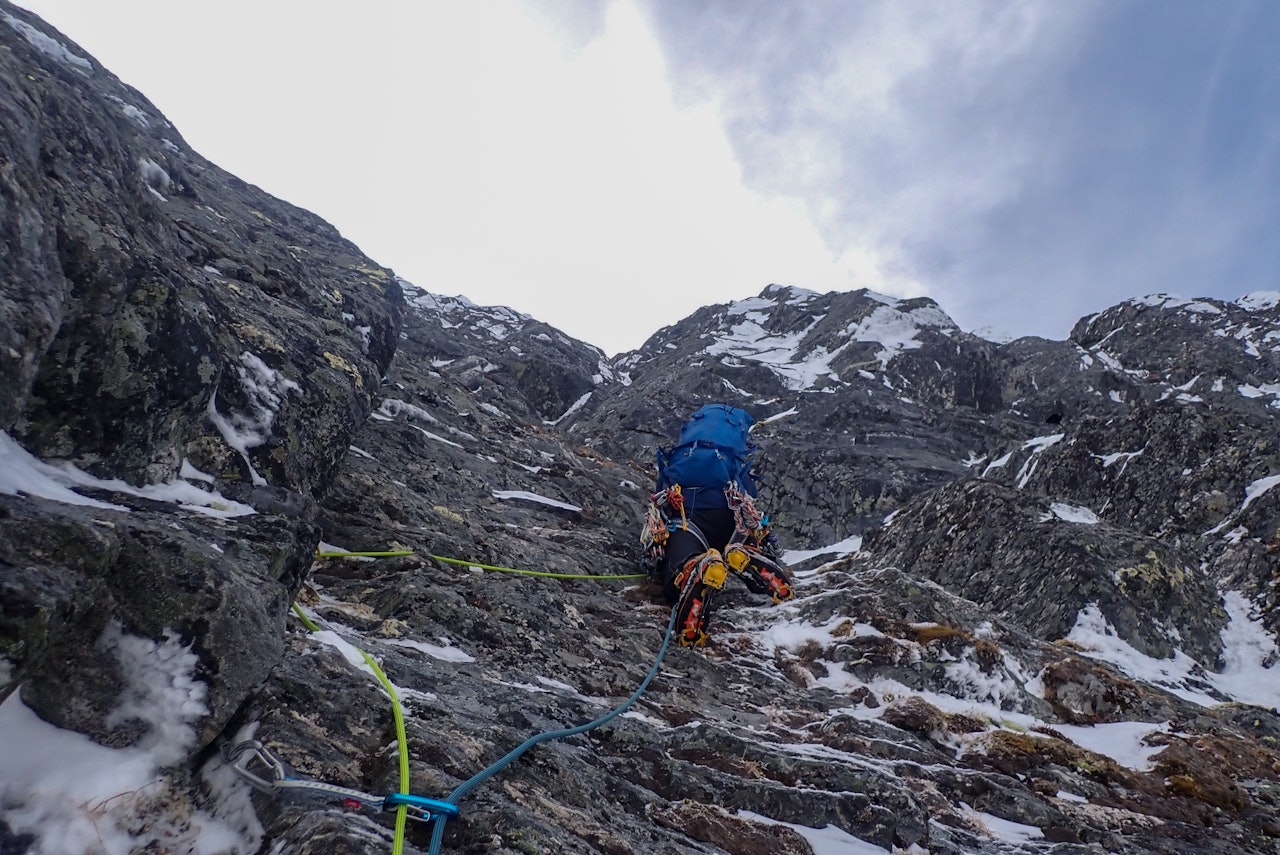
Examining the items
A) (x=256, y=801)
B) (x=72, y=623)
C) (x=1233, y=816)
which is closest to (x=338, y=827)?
(x=256, y=801)

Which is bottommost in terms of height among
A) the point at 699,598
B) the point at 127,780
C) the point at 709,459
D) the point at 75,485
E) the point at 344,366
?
the point at 127,780

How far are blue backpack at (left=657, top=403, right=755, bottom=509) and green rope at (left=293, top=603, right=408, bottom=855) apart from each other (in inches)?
324

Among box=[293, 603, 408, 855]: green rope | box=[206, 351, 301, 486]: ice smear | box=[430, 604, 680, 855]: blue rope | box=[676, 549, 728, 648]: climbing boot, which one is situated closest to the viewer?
box=[293, 603, 408, 855]: green rope

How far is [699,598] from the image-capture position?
32.8 feet

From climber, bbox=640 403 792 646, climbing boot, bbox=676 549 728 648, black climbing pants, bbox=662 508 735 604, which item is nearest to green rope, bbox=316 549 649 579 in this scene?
black climbing pants, bbox=662 508 735 604

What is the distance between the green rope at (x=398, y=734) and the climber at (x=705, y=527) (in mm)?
5518

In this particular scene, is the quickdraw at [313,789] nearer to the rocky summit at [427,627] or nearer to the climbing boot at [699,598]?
the rocky summit at [427,627]

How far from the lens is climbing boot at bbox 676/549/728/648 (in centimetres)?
975

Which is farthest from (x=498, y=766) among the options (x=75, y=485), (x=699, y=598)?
(x=699, y=598)

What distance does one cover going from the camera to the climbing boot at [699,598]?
9.75m

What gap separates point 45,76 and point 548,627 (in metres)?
8.08

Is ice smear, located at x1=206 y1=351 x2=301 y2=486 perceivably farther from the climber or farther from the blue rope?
the climber

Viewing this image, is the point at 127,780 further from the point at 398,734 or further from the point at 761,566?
the point at 761,566

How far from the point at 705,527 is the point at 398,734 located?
9083 millimetres
